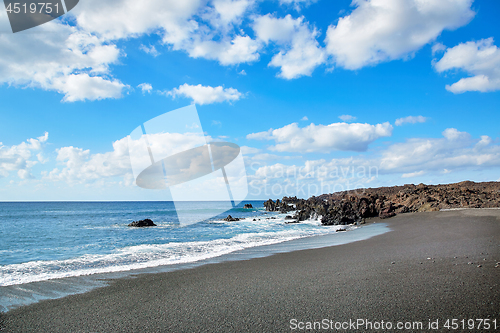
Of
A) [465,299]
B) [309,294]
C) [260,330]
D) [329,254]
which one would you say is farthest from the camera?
[329,254]

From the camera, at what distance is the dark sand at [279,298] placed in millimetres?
3773

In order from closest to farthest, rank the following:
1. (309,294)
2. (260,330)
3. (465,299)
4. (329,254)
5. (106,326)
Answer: (260,330) → (106,326) → (465,299) → (309,294) → (329,254)

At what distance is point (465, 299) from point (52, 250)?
50.1ft

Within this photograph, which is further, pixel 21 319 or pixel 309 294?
pixel 309 294

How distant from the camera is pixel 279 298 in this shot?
4.61 metres

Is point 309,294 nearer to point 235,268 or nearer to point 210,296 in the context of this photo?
point 210,296

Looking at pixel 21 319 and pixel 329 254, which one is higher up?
pixel 21 319

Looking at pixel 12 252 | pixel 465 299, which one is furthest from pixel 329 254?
pixel 12 252

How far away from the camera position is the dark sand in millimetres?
3773

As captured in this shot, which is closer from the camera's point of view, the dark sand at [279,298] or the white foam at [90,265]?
the dark sand at [279,298]

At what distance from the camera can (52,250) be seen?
11781 millimetres

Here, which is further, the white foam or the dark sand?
the white foam

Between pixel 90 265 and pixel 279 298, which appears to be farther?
pixel 90 265

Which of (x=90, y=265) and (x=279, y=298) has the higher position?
(x=279, y=298)
